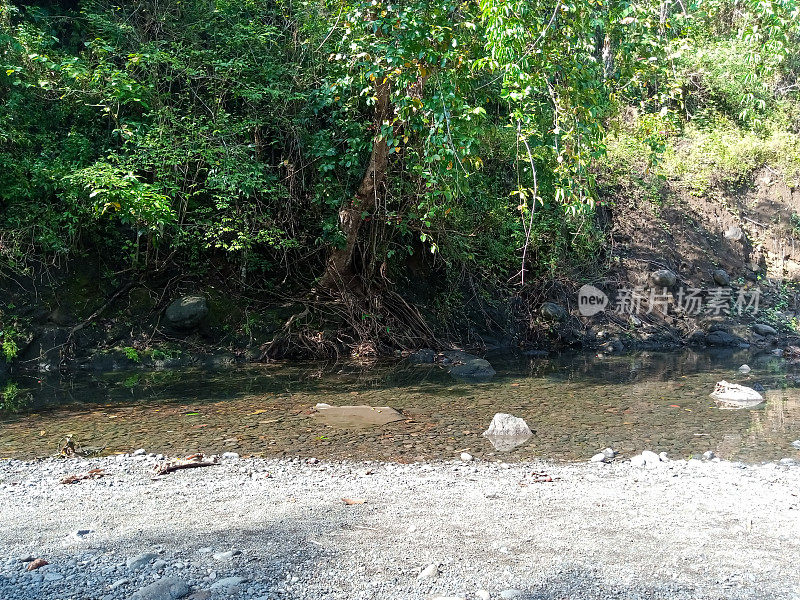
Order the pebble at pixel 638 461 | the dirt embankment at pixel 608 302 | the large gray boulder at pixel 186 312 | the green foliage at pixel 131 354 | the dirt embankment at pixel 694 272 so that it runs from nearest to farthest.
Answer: the pebble at pixel 638 461 < the green foliage at pixel 131 354 < the dirt embankment at pixel 608 302 < the large gray boulder at pixel 186 312 < the dirt embankment at pixel 694 272

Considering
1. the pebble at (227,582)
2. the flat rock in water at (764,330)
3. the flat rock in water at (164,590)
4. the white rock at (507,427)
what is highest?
the flat rock in water at (764,330)

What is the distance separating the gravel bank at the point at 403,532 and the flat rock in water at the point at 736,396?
2102 mm

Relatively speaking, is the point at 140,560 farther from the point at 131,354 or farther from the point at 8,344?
the point at 8,344

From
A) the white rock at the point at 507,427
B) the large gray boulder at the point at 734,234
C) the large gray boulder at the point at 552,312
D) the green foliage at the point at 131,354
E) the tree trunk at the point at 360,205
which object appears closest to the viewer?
the white rock at the point at 507,427

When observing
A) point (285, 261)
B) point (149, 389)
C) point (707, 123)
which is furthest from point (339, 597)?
point (707, 123)

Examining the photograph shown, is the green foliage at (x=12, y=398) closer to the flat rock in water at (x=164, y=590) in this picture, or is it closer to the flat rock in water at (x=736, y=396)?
the flat rock in water at (x=164, y=590)

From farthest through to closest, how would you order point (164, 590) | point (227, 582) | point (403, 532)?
point (403, 532)
point (227, 582)
point (164, 590)

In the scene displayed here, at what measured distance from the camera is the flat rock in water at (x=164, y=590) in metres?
2.57

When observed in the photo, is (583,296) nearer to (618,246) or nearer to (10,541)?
(618,246)

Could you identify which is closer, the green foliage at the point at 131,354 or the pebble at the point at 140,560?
the pebble at the point at 140,560

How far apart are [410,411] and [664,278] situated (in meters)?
7.05

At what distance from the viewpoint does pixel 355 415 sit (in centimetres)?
625

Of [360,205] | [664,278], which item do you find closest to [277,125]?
[360,205]

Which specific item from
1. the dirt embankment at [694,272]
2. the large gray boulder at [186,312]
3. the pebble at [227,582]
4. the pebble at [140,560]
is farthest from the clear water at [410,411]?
the pebble at [227,582]
